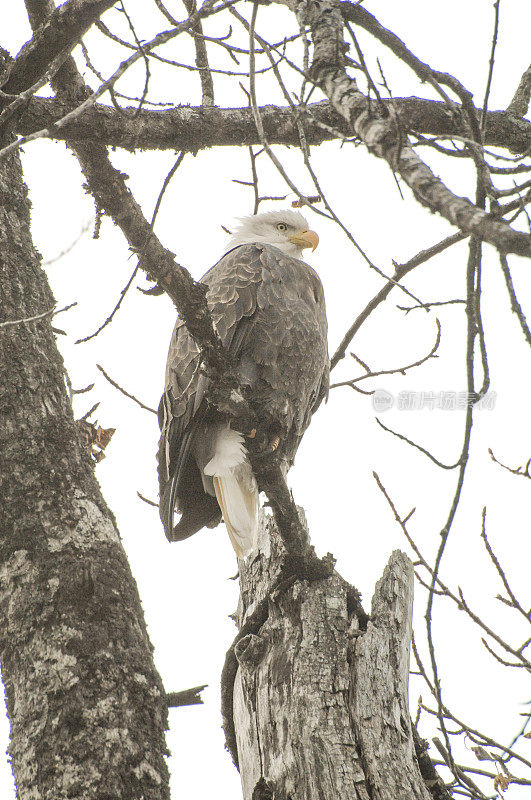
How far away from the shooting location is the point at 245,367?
379 cm

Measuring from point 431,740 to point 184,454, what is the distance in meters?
A: 1.62

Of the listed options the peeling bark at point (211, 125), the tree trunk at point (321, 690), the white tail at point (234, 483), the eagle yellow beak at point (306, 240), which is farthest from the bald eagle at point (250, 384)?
the peeling bark at point (211, 125)

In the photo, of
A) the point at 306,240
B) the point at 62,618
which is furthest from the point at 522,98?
the point at 62,618

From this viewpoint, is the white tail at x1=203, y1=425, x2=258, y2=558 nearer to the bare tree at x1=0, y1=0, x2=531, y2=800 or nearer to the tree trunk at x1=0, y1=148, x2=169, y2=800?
the bare tree at x1=0, y1=0, x2=531, y2=800

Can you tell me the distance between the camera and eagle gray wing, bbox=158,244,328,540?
369 centimetres

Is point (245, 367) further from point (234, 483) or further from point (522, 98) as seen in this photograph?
point (522, 98)

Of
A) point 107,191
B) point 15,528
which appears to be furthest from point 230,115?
point 15,528

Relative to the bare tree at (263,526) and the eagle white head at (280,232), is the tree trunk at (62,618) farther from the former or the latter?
the eagle white head at (280,232)

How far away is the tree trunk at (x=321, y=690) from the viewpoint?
8.07 feet

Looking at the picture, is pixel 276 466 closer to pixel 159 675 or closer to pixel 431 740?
pixel 431 740

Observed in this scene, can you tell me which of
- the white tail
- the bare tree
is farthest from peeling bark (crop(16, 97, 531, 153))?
the white tail

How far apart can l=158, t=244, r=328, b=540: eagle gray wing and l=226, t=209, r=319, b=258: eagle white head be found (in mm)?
799

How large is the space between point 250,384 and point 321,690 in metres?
1.43

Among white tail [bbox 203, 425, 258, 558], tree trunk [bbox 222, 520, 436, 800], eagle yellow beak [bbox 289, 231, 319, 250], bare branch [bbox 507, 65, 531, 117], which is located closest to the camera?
tree trunk [bbox 222, 520, 436, 800]
